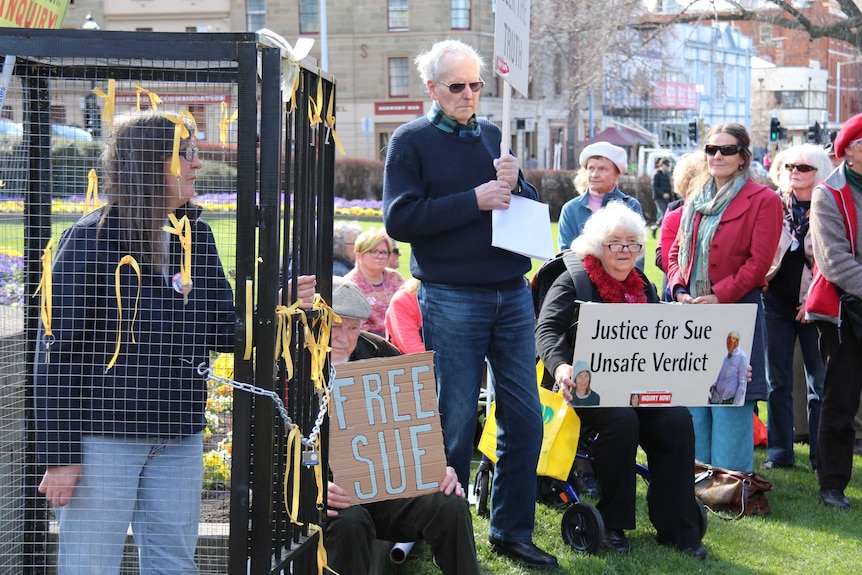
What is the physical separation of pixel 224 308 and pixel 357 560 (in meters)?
1.25

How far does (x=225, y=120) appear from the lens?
9.61ft

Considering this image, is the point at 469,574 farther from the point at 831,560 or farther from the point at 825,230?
the point at 825,230

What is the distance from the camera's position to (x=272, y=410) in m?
3.00

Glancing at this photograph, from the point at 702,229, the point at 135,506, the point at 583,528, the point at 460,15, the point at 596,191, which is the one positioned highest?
the point at 460,15

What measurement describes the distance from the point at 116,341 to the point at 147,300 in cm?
15

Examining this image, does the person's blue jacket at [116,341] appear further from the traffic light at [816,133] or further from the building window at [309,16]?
the building window at [309,16]

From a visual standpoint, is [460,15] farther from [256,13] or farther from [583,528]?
[583,528]

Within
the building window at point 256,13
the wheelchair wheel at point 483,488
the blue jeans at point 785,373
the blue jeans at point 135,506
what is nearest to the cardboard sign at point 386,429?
the blue jeans at point 135,506

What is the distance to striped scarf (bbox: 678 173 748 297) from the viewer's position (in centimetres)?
591

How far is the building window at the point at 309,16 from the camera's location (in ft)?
167

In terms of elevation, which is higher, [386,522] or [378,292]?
[378,292]

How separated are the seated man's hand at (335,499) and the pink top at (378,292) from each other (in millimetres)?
2793

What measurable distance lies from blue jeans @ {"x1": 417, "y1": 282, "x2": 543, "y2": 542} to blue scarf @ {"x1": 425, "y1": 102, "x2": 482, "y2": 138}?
2.16ft

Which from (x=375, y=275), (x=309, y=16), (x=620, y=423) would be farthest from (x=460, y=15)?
(x=620, y=423)
